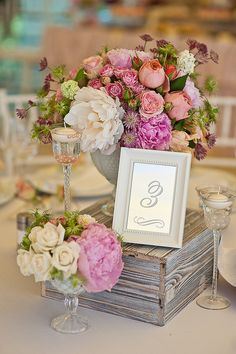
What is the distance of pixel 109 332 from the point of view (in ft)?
4.43

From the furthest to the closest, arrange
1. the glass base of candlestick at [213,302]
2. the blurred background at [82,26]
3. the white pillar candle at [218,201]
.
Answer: the blurred background at [82,26], the glass base of candlestick at [213,302], the white pillar candle at [218,201]

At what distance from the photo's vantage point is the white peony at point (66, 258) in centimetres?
122

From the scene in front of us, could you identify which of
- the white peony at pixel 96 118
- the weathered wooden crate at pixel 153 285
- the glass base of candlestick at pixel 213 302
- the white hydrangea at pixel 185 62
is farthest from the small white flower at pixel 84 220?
the white hydrangea at pixel 185 62

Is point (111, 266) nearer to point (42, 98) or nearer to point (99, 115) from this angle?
point (99, 115)

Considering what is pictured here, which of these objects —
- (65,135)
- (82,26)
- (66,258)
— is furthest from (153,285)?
(82,26)

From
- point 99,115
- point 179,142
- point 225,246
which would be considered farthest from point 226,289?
point 99,115

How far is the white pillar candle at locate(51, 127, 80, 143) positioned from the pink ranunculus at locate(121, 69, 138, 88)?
16 cm

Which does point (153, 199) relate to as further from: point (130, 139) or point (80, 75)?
point (80, 75)

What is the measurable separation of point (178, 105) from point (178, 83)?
59 millimetres

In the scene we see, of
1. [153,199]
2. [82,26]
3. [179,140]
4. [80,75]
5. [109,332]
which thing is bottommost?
[109,332]

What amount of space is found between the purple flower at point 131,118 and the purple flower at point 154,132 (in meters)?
0.01

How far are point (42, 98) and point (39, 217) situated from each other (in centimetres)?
40

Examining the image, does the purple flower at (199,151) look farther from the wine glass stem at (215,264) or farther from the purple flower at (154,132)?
the wine glass stem at (215,264)

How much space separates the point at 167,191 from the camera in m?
1.41
